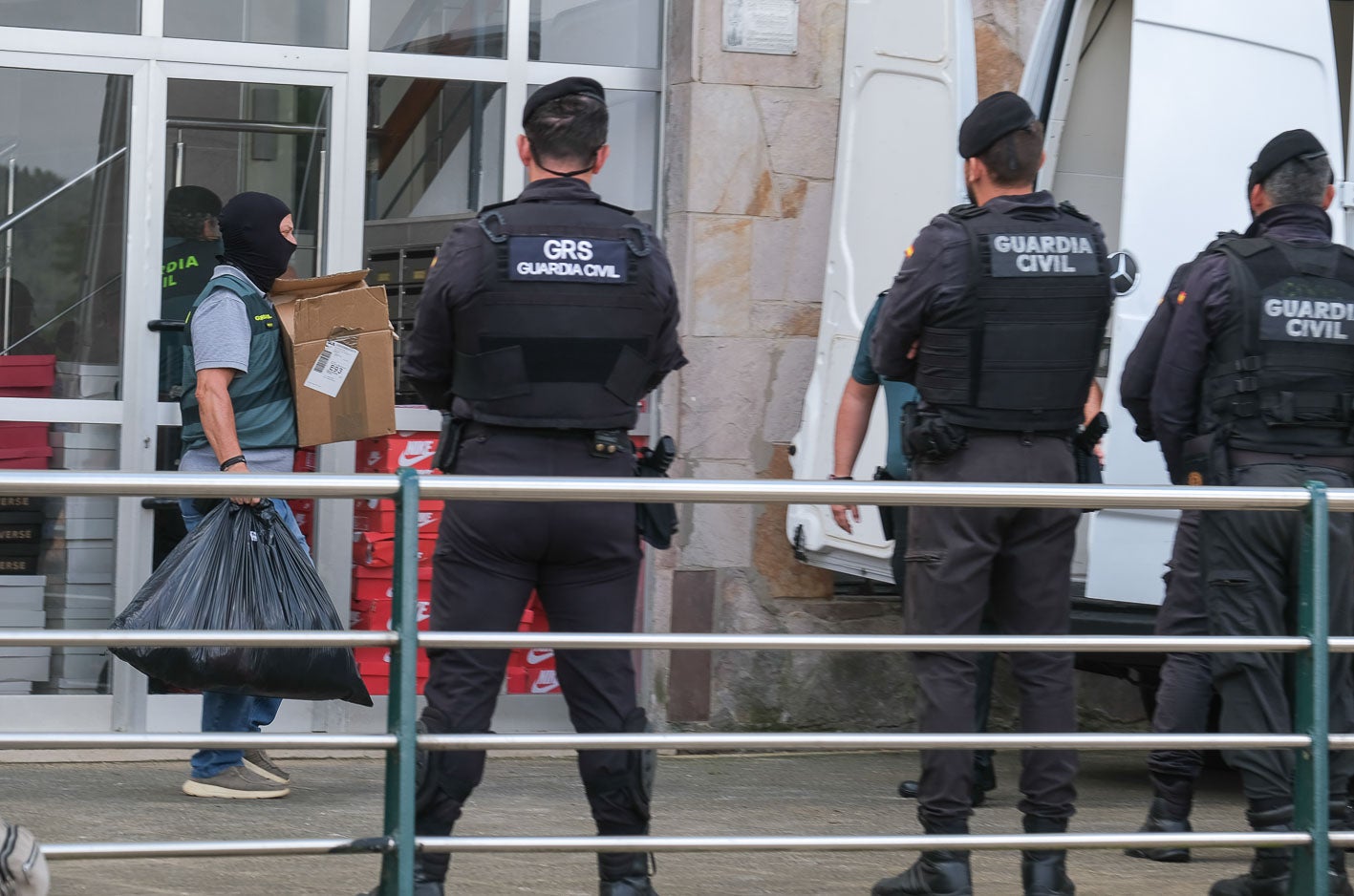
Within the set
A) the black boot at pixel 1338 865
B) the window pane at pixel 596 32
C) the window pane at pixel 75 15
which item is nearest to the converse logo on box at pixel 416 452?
the window pane at pixel 596 32

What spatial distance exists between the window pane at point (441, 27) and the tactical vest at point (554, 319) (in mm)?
2763

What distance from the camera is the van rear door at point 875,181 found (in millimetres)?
5445

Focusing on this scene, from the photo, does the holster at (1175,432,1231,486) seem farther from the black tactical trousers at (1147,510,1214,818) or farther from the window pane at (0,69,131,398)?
the window pane at (0,69,131,398)

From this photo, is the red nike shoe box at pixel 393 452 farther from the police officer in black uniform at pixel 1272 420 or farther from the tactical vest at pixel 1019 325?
the police officer in black uniform at pixel 1272 420

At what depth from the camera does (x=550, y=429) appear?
3.64m

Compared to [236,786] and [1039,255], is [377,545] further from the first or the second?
[1039,255]

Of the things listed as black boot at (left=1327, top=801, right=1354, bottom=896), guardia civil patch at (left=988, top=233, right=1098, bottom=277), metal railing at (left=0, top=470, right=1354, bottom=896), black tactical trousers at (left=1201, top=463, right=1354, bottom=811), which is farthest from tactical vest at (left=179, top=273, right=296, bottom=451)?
black boot at (left=1327, top=801, right=1354, bottom=896)

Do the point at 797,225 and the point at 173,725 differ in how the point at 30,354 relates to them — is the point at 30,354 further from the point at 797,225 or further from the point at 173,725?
the point at 797,225

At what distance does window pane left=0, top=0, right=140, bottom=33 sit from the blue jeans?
174cm

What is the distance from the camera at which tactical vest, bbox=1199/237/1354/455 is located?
4160 mm

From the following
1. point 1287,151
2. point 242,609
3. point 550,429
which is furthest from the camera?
point 242,609

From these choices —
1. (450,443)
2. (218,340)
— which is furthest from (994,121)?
(218,340)

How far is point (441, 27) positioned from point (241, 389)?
1.84 metres

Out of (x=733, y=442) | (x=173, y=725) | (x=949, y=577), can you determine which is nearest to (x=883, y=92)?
(x=733, y=442)
